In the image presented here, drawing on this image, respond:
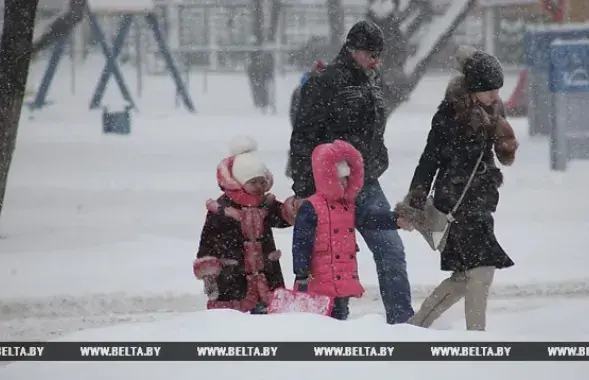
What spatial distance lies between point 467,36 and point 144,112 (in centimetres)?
674

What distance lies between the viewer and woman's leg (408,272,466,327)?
562cm

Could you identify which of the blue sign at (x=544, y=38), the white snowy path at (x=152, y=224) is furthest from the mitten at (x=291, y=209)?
the blue sign at (x=544, y=38)

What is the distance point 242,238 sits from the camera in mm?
5543

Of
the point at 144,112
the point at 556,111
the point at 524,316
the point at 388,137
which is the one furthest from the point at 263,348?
the point at 144,112

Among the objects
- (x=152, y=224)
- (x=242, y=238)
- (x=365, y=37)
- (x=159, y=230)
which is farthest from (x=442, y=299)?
(x=152, y=224)

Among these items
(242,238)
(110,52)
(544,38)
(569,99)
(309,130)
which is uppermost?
(309,130)

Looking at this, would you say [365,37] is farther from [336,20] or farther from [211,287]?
A: [336,20]

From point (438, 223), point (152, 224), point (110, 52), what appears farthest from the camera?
point (110, 52)

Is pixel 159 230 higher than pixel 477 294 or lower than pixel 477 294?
lower

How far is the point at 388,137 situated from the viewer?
17188mm

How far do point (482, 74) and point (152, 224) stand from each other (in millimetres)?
5621

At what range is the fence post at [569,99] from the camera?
40.3 feet

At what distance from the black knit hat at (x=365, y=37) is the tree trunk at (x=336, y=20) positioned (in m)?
13.2

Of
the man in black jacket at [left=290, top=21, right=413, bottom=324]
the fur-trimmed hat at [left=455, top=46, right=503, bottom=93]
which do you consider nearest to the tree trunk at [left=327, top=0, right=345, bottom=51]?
the man in black jacket at [left=290, top=21, right=413, bottom=324]
